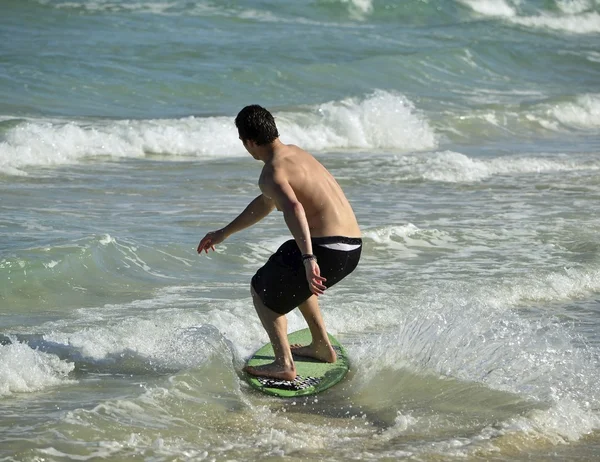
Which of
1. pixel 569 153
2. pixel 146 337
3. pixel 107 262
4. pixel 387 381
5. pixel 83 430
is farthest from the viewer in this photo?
pixel 569 153

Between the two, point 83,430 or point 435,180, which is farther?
point 435,180

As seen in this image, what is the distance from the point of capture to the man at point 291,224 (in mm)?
5426

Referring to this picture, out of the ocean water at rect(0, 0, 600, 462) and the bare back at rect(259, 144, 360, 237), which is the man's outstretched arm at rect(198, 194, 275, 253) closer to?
the bare back at rect(259, 144, 360, 237)

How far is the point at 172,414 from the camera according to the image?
17.8ft

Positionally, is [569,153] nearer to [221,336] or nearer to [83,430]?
[221,336]

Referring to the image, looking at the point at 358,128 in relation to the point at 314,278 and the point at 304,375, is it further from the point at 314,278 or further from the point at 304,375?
the point at 314,278

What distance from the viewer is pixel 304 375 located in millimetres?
6027

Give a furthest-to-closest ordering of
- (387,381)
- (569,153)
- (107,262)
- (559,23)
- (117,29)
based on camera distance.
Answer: (559,23) < (117,29) < (569,153) < (107,262) < (387,381)

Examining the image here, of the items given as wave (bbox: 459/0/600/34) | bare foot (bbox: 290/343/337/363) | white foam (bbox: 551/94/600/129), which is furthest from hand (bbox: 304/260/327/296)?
wave (bbox: 459/0/600/34)

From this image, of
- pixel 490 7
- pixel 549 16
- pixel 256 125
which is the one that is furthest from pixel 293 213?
pixel 549 16

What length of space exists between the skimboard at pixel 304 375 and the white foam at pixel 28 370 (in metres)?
1.06

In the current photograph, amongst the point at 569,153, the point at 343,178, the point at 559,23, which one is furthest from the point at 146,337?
the point at 559,23

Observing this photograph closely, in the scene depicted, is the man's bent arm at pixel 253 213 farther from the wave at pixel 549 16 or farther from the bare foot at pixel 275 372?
the wave at pixel 549 16

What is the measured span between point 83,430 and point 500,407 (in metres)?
2.16
